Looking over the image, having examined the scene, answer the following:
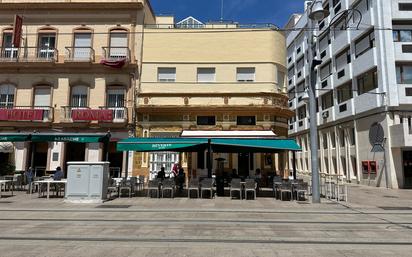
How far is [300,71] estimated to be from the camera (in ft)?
153

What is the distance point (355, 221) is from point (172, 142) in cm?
858

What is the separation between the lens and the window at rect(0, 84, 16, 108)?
25688 millimetres

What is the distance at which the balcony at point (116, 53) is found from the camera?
2548 cm

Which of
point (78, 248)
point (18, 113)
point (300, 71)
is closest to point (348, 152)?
point (300, 71)

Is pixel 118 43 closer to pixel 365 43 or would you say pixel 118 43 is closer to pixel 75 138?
pixel 75 138

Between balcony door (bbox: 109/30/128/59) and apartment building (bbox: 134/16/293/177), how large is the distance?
4.91 ft

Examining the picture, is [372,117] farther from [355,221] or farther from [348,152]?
[355,221]

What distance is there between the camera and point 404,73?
27.1 m

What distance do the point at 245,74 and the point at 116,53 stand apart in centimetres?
952

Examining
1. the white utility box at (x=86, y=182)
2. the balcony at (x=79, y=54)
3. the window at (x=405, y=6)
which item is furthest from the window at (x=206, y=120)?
the window at (x=405, y=6)

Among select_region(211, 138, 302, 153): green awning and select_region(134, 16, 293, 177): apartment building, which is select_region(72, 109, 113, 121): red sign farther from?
select_region(211, 138, 302, 153): green awning

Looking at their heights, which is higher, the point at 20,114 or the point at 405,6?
the point at 405,6

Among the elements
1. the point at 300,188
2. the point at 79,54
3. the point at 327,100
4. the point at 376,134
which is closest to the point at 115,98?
the point at 79,54

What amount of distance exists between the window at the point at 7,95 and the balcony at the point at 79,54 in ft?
15.4
